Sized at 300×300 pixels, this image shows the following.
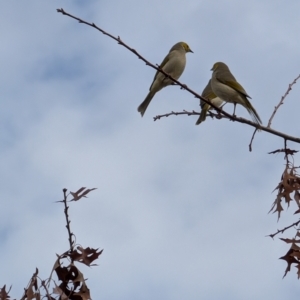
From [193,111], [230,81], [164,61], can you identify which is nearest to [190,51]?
→ [164,61]

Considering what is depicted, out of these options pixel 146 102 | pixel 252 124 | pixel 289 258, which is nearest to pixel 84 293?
pixel 289 258

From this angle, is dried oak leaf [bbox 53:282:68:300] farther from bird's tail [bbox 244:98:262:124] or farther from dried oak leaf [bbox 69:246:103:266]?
bird's tail [bbox 244:98:262:124]

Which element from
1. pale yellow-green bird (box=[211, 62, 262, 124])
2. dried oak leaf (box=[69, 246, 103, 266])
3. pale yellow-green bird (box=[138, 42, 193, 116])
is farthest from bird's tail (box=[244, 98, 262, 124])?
dried oak leaf (box=[69, 246, 103, 266])

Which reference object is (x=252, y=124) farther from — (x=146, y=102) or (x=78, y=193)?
(x=146, y=102)

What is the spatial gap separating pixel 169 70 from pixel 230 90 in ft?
6.83

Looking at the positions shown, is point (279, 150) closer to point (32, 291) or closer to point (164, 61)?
point (32, 291)

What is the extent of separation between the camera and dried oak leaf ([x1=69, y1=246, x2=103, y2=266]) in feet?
9.94

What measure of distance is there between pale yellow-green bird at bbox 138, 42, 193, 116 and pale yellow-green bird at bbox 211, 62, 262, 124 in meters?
0.95

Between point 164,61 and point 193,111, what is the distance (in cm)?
490

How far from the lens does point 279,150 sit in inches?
174

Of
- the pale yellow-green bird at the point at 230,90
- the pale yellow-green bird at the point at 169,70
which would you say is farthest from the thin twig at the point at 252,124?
the pale yellow-green bird at the point at 169,70

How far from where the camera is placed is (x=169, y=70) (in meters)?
9.37

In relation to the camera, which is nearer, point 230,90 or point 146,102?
point 230,90

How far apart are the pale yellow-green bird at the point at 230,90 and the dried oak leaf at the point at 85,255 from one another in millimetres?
3734
